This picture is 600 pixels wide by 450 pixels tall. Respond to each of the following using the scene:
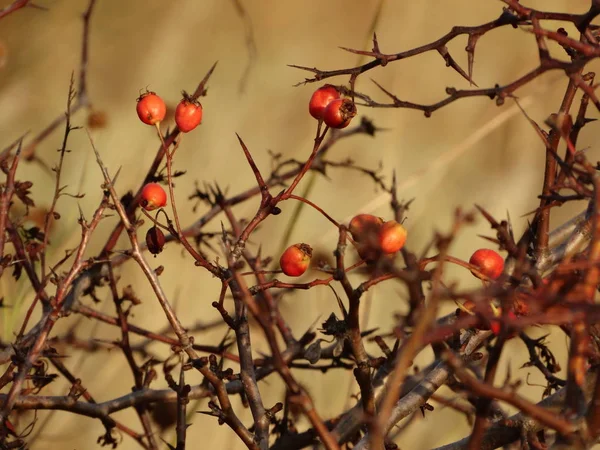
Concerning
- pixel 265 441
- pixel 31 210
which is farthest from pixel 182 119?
pixel 31 210

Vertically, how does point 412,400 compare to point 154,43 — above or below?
below

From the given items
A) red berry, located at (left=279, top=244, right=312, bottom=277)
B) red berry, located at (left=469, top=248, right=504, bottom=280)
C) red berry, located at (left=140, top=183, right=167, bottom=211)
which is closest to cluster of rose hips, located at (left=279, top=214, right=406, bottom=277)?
red berry, located at (left=279, top=244, right=312, bottom=277)

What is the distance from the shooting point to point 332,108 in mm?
1061

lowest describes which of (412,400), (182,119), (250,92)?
(412,400)

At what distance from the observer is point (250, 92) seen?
2.13 metres

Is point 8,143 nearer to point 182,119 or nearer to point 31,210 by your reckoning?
point 31,210

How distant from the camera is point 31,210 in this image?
6.44ft

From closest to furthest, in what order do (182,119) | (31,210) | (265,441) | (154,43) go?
(265,441) < (182,119) < (31,210) < (154,43)

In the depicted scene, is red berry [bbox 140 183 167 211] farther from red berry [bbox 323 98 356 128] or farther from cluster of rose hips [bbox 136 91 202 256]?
red berry [bbox 323 98 356 128]

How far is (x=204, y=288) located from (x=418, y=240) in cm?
65

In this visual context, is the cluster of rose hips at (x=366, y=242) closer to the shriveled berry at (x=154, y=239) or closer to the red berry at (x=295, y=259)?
the red berry at (x=295, y=259)

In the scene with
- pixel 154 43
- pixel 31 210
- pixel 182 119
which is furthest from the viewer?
pixel 154 43

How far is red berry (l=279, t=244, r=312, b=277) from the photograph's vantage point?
3.55 feet

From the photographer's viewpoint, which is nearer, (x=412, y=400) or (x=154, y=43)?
(x=412, y=400)
